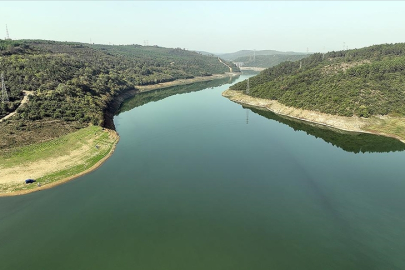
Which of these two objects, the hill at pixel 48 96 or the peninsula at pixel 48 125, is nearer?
the peninsula at pixel 48 125

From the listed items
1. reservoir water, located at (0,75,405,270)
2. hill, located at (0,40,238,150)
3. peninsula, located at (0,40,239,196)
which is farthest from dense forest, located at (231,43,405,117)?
hill, located at (0,40,238,150)

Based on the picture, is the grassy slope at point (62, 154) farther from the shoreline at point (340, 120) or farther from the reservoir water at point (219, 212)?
the shoreline at point (340, 120)

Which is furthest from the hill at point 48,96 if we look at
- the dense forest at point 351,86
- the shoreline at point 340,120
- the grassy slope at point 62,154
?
the dense forest at point 351,86

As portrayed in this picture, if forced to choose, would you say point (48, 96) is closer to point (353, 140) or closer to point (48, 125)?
point (48, 125)

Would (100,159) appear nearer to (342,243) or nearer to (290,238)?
Result: (290,238)

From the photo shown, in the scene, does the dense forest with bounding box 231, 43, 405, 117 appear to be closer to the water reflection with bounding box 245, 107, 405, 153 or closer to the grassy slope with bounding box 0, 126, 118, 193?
the water reflection with bounding box 245, 107, 405, 153

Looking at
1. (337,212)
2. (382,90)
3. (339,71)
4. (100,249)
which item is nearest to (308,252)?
(337,212)
